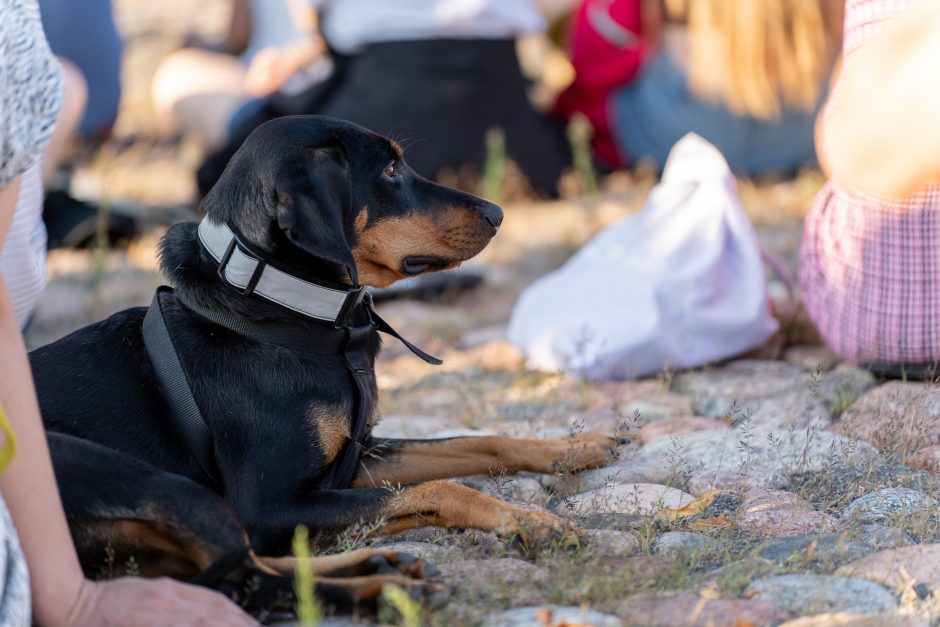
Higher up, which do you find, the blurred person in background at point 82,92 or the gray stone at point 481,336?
the blurred person in background at point 82,92

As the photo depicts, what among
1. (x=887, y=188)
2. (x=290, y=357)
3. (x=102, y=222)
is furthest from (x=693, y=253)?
(x=102, y=222)

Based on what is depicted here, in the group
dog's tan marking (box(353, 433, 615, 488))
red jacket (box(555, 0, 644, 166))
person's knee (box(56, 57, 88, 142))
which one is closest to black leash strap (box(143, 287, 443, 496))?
dog's tan marking (box(353, 433, 615, 488))

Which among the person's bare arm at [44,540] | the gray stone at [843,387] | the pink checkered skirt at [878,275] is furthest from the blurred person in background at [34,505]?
the pink checkered skirt at [878,275]

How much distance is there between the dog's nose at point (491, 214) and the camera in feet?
11.8

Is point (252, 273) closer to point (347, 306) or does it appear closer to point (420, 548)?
point (347, 306)

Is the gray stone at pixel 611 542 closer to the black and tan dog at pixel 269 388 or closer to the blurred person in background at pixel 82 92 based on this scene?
the black and tan dog at pixel 269 388

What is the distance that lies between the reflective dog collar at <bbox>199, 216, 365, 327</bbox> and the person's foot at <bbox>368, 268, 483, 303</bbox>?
113 inches

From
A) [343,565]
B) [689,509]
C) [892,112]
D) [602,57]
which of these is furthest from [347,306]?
[602,57]

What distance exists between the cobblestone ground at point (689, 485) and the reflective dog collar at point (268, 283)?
66cm

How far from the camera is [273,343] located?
318 cm

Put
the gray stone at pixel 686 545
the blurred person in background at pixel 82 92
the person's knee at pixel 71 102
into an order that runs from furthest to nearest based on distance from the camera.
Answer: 1. the blurred person in background at pixel 82 92
2. the person's knee at pixel 71 102
3. the gray stone at pixel 686 545

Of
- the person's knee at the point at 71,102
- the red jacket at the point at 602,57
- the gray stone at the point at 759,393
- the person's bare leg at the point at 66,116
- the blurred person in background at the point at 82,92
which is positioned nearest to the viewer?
the gray stone at the point at 759,393

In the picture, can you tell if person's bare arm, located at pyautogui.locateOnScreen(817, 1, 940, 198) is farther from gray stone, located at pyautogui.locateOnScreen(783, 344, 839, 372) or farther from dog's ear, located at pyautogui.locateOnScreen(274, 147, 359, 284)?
dog's ear, located at pyautogui.locateOnScreen(274, 147, 359, 284)

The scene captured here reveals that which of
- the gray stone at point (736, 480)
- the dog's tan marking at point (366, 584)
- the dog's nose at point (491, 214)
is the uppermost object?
the dog's nose at point (491, 214)
